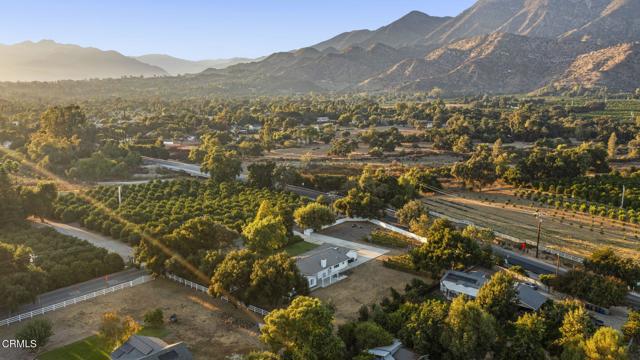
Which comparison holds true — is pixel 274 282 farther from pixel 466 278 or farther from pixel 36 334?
pixel 466 278

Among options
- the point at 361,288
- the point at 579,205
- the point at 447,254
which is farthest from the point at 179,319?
the point at 579,205

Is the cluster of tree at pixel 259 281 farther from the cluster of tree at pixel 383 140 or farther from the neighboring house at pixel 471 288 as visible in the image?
the cluster of tree at pixel 383 140

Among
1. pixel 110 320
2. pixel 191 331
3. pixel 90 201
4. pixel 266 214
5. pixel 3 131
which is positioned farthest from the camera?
pixel 3 131

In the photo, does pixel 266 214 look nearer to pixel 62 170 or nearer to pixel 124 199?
pixel 124 199

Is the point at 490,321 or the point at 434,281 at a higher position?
the point at 490,321

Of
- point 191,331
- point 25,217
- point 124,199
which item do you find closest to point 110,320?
point 191,331

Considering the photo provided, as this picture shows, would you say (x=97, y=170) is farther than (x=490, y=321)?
Yes
